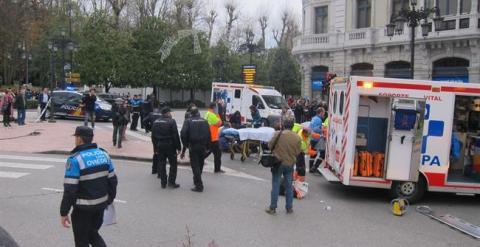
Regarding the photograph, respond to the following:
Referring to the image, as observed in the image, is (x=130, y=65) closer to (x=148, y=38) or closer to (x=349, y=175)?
(x=148, y=38)

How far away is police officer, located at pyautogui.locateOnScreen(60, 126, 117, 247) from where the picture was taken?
5.43 meters

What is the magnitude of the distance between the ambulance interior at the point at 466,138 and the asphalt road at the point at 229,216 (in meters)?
0.58

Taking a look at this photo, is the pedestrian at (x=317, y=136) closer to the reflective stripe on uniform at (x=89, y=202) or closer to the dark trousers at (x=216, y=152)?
the dark trousers at (x=216, y=152)

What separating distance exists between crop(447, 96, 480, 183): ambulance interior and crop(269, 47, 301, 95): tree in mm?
49456

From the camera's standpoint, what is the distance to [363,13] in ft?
116

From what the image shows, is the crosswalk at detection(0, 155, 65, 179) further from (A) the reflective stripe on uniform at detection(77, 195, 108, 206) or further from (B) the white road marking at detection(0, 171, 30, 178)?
(A) the reflective stripe on uniform at detection(77, 195, 108, 206)

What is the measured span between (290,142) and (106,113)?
21.2 m

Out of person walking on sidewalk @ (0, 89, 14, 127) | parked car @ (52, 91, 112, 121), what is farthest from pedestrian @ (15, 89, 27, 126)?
parked car @ (52, 91, 112, 121)

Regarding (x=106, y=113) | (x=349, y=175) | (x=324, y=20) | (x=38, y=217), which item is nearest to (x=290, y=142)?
(x=349, y=175)

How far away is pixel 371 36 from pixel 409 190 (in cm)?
2443

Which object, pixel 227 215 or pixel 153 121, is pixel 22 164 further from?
pixel 227 215

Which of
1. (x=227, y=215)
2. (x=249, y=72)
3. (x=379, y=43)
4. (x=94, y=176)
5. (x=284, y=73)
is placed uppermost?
(x=379, y=43)

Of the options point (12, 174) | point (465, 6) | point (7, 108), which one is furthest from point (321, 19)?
point (12, 174)

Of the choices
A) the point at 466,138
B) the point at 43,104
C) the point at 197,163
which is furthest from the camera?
the point at 43,104
